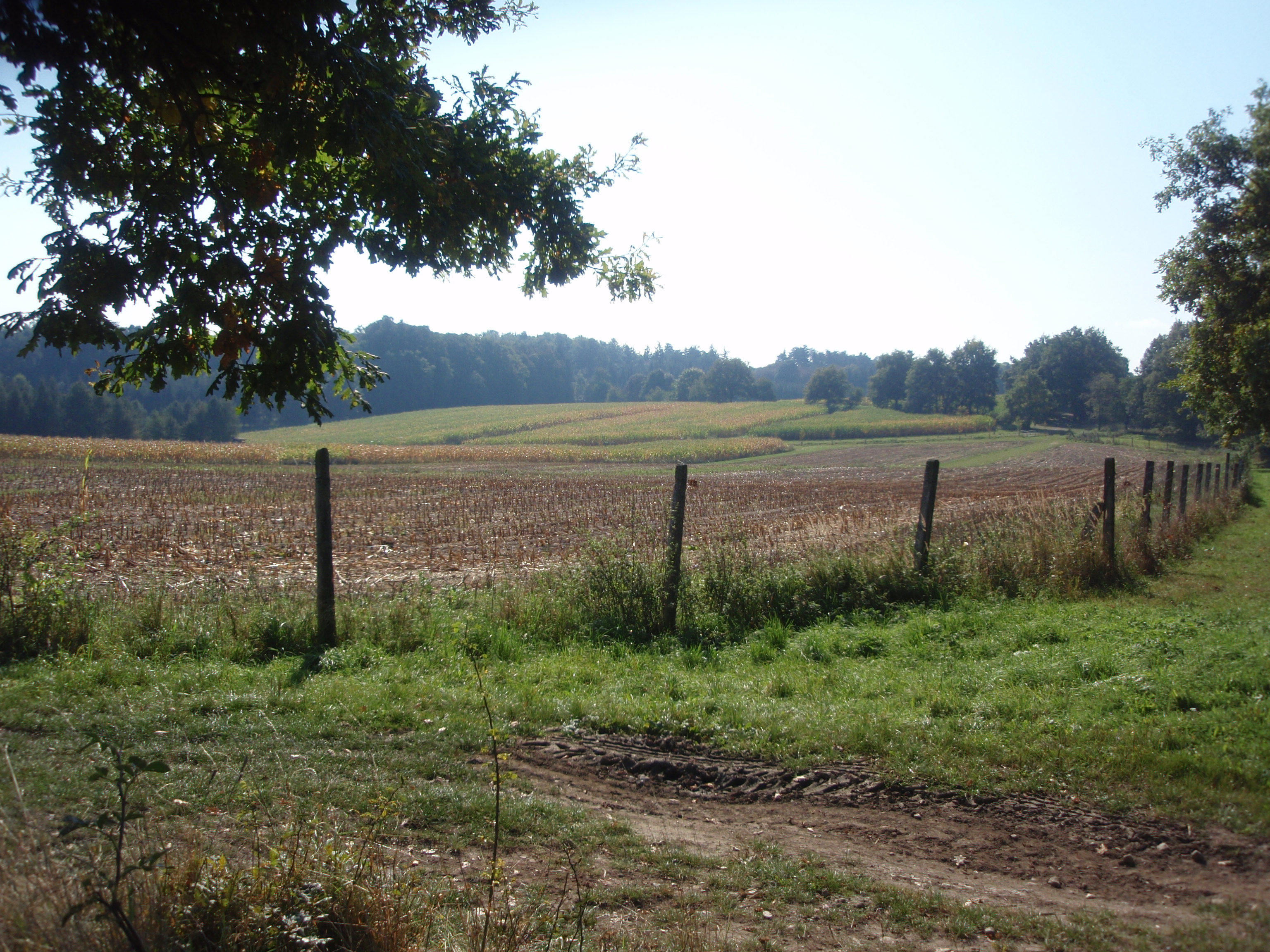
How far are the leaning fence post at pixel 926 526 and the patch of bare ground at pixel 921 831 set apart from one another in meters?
5.08

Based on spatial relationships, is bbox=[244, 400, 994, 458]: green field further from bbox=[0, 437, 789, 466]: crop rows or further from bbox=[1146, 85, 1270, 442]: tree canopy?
bbox=[1146, 85, 1270, 442]: tree canopy

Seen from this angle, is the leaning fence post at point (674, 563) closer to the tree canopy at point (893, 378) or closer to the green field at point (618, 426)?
the green field at point (618, 426)

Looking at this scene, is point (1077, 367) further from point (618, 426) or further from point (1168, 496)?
point (1168, 496)

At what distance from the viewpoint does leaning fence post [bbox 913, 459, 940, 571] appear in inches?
370

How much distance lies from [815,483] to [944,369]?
95.6 metres

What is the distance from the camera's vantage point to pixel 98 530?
16.8 meters

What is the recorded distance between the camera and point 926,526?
9570 millimetres

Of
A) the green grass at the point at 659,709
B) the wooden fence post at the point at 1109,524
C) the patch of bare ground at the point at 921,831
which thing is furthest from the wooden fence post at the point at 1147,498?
the patch of bare ground at the point at 921,831

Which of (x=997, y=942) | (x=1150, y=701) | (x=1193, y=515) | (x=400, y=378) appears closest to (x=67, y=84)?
(x=997, y=942)

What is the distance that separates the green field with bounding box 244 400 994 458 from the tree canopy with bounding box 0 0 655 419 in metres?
59.4

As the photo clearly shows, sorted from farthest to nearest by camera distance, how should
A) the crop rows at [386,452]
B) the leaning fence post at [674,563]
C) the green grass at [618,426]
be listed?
the green grass at [618,426] → the crop rows at [386,452] → the leaning fence post at [674,563]

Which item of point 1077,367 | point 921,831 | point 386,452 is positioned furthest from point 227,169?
point 1077,367

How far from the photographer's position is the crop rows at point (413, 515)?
42.0ft

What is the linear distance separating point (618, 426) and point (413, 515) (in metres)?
63.7
